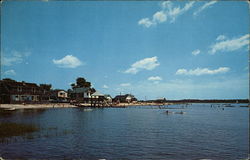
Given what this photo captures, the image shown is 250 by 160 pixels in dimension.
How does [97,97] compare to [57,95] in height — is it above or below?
below

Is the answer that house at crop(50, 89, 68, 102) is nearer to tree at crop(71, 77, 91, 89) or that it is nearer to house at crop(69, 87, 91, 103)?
house at crop(69, 87, 91, 103)

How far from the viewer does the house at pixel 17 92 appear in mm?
63844

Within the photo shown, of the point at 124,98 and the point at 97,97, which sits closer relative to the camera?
the point at 97,97

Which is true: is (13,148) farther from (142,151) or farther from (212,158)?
(212,158)

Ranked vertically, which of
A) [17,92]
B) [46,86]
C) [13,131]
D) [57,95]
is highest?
[46,86]

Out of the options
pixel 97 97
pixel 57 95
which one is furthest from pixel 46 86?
pixel 97 97

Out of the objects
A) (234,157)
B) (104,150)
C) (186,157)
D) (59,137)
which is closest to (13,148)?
(59,137)

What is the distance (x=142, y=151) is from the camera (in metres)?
17.1

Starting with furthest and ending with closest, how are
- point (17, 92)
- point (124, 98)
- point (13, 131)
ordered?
point (124, 98), point (17, 92), point (13, 131)

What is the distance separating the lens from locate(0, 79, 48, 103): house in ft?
209

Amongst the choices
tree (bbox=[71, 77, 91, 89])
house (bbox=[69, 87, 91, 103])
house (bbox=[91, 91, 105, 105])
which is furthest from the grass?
tree (bbox=[71, 77, 91, 89])

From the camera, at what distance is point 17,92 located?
216ft

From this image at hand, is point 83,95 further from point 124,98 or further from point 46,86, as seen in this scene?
point 124,98

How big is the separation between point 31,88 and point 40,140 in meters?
58.6
